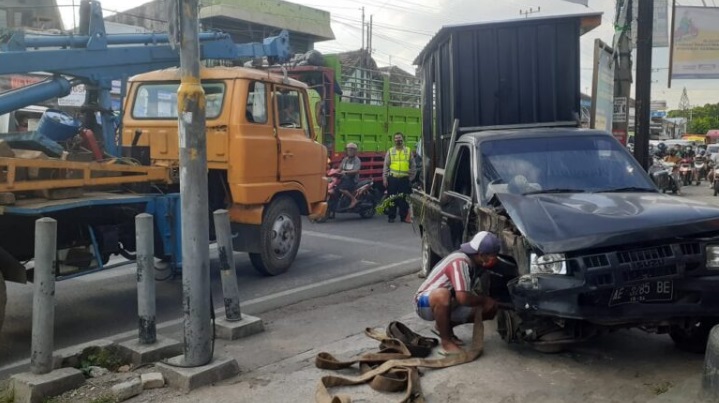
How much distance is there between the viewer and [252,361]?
5.16 meters

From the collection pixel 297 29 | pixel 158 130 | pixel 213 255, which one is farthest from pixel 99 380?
pixel 297 29

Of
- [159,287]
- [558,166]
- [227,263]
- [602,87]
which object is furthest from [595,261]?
[602,87]

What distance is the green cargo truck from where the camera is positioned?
549 inches

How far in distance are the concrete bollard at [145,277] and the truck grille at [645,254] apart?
3.34 meters

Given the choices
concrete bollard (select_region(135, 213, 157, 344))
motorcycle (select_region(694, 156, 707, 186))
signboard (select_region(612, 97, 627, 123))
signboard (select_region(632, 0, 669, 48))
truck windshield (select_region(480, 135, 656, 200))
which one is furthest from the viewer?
motorcycle (select_region(694, 156, 707, 186))

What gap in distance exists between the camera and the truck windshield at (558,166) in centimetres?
557

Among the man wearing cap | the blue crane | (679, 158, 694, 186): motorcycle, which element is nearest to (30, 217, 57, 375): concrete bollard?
the blue crane

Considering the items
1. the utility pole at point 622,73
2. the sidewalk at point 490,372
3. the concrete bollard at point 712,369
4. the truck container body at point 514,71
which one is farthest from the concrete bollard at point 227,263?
the utility pole at point 622,73

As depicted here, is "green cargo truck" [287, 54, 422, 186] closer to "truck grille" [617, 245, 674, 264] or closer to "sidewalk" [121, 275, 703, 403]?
"sidewalk" [121, 275, 703, 403]

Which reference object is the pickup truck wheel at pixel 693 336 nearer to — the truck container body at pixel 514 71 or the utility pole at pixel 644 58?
the truck container body at pixel 514 71

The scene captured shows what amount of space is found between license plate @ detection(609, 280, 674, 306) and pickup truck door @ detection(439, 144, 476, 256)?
5.53ft

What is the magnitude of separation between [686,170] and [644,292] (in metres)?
23.7

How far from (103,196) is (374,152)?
388 inches

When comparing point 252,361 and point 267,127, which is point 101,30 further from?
point 252,361
